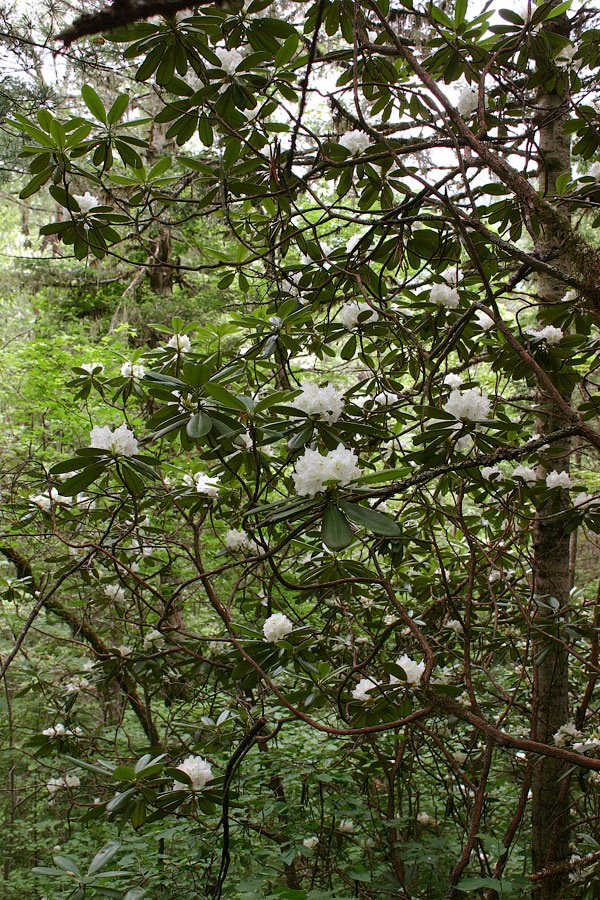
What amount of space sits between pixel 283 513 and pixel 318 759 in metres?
1.79

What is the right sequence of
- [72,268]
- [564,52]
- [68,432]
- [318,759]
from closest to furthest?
[564,52], [318,759], [68,432], [72,268]

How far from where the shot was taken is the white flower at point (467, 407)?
116cm

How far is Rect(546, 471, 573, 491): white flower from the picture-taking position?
191 centimetres

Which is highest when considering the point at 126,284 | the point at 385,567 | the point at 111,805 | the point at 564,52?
the point at 126,284

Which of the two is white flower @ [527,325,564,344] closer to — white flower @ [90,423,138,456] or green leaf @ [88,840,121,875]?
white flower @ [90,423,138,456]

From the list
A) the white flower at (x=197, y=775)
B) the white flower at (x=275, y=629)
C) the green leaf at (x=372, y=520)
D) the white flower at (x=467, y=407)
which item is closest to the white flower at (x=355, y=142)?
the white flower at (x=467, y=407)

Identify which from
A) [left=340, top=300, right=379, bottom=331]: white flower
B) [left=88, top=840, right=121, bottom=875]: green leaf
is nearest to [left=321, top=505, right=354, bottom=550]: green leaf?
[left=340, top=300, right=379, bottom=331]: white flower

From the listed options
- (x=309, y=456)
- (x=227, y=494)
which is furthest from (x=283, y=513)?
(x=227, y=494)

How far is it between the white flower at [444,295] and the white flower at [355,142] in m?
0.49

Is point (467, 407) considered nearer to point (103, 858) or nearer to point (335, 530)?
point (335, 530)

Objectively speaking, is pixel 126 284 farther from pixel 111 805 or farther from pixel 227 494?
pixel 111 805

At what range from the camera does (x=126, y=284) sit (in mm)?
6906

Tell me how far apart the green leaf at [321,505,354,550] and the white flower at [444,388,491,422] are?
0.38 m

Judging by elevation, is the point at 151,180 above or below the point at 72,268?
below
